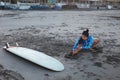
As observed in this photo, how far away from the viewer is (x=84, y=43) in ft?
36.0

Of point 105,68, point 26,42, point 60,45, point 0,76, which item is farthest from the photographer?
point 26,42

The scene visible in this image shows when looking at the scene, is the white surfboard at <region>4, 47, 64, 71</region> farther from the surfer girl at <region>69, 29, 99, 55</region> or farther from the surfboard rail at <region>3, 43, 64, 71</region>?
the surfer girl at <region>69, 29, 99, 55</region>

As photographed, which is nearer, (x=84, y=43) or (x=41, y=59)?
(x=41, y=59)

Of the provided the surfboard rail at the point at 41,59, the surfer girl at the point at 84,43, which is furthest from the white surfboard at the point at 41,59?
the surfer girl at the point at 84,43

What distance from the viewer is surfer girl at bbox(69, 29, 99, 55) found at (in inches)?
414

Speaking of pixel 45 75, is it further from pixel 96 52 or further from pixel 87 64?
pixel 96 52

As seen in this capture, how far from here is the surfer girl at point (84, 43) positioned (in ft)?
34.5

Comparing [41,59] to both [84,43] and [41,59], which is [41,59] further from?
[84,43]

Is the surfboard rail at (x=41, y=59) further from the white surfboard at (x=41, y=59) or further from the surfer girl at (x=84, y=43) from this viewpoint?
the surfer girl at (x=84, y=43)

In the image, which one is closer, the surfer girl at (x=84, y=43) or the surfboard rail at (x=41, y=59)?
the surfboard rail at (x=41, y=59)

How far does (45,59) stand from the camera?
9016 mm

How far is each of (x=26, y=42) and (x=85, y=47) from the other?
374 cm

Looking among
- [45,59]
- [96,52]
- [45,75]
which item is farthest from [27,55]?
[96,52]

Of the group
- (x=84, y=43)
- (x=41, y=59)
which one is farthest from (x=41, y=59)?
(x=84, y=43)
